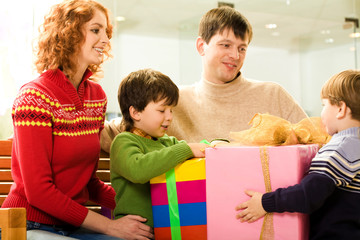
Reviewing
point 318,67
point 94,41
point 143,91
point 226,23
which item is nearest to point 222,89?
point 226,23

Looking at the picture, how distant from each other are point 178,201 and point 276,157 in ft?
1.00

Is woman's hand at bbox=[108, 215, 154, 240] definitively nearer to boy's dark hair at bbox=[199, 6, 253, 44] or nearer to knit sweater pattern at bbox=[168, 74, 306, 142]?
knit sweater pattern at bbox=[168, 74, 306, 142]

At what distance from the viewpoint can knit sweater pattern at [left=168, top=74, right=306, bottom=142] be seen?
174cm

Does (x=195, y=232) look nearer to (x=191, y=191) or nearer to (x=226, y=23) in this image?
(x=191, y=191)

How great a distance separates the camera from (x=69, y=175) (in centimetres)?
132

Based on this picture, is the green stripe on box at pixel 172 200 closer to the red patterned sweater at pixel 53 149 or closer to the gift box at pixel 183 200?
the gift box at pixel 183 200

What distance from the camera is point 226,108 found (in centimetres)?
176

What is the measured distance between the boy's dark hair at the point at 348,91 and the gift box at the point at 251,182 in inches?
5.5

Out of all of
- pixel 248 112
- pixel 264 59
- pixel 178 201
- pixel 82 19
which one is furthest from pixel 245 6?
pixel 178 201

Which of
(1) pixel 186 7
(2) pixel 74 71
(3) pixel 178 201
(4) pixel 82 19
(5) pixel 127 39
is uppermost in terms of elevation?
(1) pixel 186 7

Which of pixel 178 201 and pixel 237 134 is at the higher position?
pixel 237 134

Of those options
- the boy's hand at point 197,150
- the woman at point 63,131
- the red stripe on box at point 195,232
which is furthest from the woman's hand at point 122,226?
the boy's hand at point 197,150

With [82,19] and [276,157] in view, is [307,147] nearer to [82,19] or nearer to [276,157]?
[276,157]

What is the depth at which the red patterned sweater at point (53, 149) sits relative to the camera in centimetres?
121
